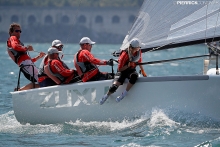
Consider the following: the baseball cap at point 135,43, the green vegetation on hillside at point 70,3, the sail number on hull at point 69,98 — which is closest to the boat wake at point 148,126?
the sail number on hull at point 69,98

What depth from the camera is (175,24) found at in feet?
22.2

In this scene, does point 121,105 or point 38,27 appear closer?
point 121,105

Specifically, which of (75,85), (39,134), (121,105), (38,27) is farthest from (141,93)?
(38,27)

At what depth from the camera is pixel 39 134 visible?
22.1ft

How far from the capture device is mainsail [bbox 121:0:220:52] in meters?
6.61

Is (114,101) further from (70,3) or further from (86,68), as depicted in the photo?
(70,3)

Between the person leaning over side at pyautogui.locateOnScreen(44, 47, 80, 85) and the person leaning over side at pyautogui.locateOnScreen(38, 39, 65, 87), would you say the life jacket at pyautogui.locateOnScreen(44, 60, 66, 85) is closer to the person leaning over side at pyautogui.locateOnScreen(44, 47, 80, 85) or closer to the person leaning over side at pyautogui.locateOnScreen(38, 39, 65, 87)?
the person leaning over side at pyautogui.locateOnScreen(44, 47, 80, 85)

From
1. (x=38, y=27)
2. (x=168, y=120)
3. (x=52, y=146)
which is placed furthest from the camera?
(x=38, y=27)

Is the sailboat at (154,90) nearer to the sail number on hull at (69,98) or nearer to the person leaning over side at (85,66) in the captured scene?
the sail number on hull at (69,98)

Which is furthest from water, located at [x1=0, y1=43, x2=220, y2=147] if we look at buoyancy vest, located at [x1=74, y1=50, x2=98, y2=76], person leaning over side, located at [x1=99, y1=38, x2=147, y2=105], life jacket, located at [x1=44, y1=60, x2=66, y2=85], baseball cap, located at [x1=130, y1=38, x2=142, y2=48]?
baseball cap, located at [x1=130, y1=38, x2=142, y2=48]

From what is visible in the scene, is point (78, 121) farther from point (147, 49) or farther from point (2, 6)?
point (2, 6)

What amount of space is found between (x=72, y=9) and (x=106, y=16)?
4598 millimetres

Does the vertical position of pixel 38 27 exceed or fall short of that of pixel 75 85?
it exceeds it

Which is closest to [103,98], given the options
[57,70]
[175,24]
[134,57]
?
[134,57]
